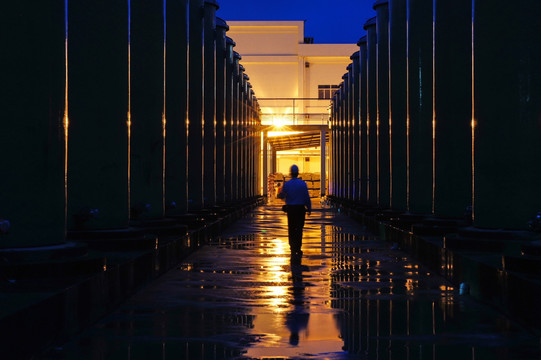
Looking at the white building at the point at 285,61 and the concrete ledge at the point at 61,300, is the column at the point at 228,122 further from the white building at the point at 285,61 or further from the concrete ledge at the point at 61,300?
the white building at the point at 285,61

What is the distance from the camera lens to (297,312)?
9617 millimetres

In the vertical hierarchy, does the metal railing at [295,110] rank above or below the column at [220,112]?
above

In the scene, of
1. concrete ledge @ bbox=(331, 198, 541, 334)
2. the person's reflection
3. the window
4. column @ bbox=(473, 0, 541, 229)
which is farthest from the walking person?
the window

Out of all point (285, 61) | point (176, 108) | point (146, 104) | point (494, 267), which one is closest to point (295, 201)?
point (146, 104)

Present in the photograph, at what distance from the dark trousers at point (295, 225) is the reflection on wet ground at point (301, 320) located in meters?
2.69

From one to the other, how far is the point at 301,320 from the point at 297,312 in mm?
563

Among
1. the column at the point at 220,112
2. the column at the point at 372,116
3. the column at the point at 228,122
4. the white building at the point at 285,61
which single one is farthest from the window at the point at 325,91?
the column at the point at 372,116

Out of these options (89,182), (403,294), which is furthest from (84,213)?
(403,294)

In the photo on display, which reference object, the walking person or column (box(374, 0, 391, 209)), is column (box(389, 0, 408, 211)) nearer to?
column (box(374, 0, 391, 209))

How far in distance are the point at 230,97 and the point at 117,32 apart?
101ft

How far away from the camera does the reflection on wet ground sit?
7.39 metres

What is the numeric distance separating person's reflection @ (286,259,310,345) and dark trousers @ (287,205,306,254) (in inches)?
163

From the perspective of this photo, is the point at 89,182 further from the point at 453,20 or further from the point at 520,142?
the point at 453,20

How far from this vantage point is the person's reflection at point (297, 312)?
27.3 ft
